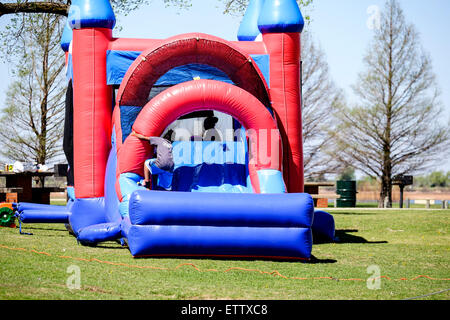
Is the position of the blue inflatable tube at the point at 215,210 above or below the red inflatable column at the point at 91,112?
below

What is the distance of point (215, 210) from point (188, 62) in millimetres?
3282

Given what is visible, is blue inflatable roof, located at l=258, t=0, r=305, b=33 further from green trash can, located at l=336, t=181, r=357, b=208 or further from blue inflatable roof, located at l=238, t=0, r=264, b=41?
green trash can, located at l=336, t=181, r=357, b=208

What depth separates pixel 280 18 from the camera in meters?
9.95

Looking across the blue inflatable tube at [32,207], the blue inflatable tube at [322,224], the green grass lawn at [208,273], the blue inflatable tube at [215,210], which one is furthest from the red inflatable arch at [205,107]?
the blue inflatable tube at [32,207]

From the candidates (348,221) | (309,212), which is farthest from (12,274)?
(348,221)

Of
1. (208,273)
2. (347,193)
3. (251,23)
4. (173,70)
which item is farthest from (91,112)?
(347,193)

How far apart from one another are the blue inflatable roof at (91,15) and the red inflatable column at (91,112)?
89 millimetres

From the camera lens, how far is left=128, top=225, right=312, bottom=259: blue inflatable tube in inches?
274

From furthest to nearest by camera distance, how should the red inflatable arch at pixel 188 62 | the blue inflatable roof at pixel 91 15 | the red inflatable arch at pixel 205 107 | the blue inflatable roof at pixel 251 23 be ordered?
the blue inflatable roof at pixel 251 23 → the blue inflatable roof at pixel 91 15 → the red inflatable arch at pixel 188 62 → the red inflatable arch at pixel 205 107

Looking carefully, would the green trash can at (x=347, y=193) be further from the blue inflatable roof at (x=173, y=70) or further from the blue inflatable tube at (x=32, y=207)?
the blue inflatable tube at (x=32, y=207)

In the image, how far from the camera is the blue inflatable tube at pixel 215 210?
6973mm

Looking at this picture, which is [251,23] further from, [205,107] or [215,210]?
[215,210]

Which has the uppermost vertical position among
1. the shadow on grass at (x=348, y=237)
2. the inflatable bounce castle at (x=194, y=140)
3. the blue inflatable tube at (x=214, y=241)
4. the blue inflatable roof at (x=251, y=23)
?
Answer: the blue inflatable roof at (x=251, y=23)

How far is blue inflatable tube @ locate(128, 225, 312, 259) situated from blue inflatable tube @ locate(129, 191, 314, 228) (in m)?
0.07
